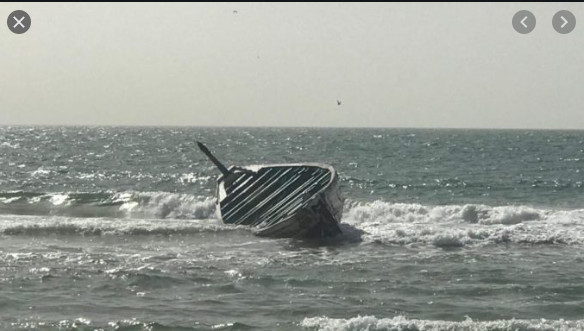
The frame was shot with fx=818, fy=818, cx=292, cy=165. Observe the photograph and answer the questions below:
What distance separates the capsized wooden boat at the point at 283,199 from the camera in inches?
939

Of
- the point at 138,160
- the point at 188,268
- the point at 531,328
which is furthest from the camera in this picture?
the point at 138,160

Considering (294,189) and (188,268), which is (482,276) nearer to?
(188,268)

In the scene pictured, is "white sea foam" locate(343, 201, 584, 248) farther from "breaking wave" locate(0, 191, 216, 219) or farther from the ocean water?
"breaking wave" locate(0, 191, 216, 219)

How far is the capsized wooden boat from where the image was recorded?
23859mm

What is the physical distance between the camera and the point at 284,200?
2655 cm

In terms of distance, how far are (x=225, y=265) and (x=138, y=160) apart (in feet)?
158

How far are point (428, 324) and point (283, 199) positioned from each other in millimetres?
12880

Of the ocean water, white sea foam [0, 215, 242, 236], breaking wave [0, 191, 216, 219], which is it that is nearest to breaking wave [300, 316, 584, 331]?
the ocean water

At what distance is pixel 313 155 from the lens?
7769 centimetres

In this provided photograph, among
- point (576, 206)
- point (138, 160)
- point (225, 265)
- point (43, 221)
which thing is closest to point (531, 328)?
point (225, 265)

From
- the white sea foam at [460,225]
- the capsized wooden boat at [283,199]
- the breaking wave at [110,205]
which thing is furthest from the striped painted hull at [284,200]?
the breaking wave at [110,205]

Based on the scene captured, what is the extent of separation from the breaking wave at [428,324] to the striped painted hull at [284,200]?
940cm

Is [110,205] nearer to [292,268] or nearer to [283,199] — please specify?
[283,199]

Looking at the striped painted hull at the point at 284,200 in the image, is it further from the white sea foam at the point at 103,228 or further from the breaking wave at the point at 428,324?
the breaking wave at the point at 428,324
